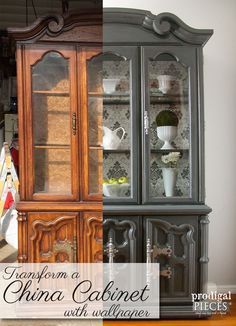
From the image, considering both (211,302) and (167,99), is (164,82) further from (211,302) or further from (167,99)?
(211,302)

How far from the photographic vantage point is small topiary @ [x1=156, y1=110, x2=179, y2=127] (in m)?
1.57

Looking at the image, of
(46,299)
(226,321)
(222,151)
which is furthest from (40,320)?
(222,151)

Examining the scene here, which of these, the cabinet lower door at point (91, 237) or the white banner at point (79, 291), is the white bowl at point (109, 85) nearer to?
the cabinet lower door at point (91, 237)

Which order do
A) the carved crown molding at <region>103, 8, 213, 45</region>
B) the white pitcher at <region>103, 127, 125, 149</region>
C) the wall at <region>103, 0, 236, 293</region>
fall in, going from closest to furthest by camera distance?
the carved crown molding at <region>103, 8, 213, 45</region>
the white pitcher at <region>103, 127, 125, 149</region>
the wall at <region>103, 0, 236, 293</region>

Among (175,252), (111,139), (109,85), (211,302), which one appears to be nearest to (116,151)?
(111,139)

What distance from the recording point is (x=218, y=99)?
1729 millimetres

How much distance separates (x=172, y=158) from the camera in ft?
5.17

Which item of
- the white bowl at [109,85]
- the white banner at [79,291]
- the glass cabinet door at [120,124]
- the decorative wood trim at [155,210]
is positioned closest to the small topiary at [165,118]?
the glass cabinet door at [120,124]

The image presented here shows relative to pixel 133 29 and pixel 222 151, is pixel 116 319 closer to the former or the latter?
pixel 222 151

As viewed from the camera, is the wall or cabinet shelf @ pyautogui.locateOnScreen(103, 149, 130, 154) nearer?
cabinet shelf @ pyautogui.locateOnScreen(103, 149, 130, 154)

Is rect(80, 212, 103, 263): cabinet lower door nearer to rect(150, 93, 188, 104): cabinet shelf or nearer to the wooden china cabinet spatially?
the wooden china cabinet

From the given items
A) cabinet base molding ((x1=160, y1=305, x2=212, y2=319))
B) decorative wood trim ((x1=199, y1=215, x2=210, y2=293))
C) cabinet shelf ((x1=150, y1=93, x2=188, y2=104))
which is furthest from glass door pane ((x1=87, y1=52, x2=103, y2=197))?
cabinet base molding ((x1=160, y1=305, x2=212, y2=319))

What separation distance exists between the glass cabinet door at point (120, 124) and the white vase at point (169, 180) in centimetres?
14

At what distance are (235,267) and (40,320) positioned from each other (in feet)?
→ 3.06
